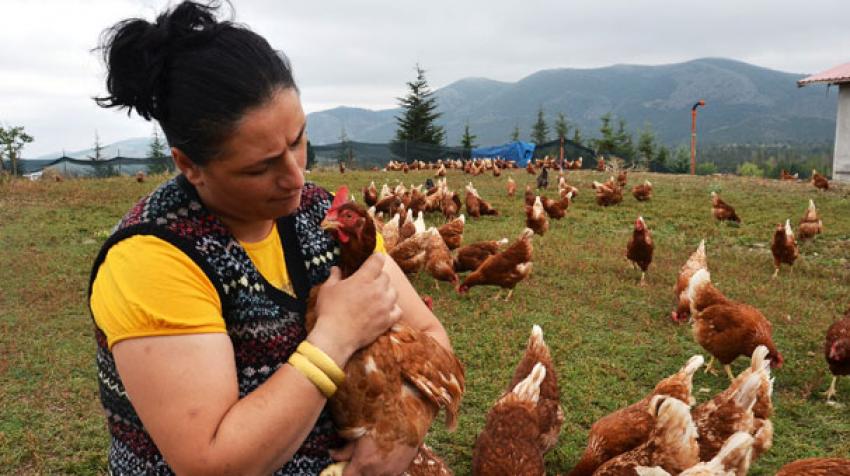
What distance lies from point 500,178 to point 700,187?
7742 millimetres

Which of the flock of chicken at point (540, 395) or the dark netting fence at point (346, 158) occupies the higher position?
the dark netting fence at point (346, 158)

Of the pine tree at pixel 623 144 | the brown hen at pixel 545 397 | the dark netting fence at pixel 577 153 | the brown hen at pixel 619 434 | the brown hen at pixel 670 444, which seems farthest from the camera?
the pine tree at pixel 623 144

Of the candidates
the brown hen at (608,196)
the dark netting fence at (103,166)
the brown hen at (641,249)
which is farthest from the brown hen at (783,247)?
the dark netting fence at (103,166)

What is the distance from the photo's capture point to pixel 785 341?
6418 mm

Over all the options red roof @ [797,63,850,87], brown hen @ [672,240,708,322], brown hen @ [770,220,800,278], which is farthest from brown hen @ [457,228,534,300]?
red roof @ [797,63,850,87]

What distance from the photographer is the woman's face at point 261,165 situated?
1290 millimetres

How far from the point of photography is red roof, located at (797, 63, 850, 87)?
66.6ft

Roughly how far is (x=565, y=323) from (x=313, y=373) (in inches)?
238

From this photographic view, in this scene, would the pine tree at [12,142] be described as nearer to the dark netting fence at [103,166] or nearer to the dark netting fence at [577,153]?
the dark netting fence at [103,166]

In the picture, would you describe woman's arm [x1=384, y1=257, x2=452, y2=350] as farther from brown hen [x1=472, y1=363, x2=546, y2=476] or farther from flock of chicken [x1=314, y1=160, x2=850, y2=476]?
brown hen [x1=472, y1=363, x2=546, y2=476]

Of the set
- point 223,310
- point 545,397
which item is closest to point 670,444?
point 545,397

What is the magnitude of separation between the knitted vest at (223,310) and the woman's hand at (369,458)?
0.11m

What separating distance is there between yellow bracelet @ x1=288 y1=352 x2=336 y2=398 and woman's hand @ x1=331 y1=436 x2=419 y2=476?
0.45 meters

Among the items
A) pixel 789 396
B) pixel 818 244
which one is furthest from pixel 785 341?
pixel 818 244
